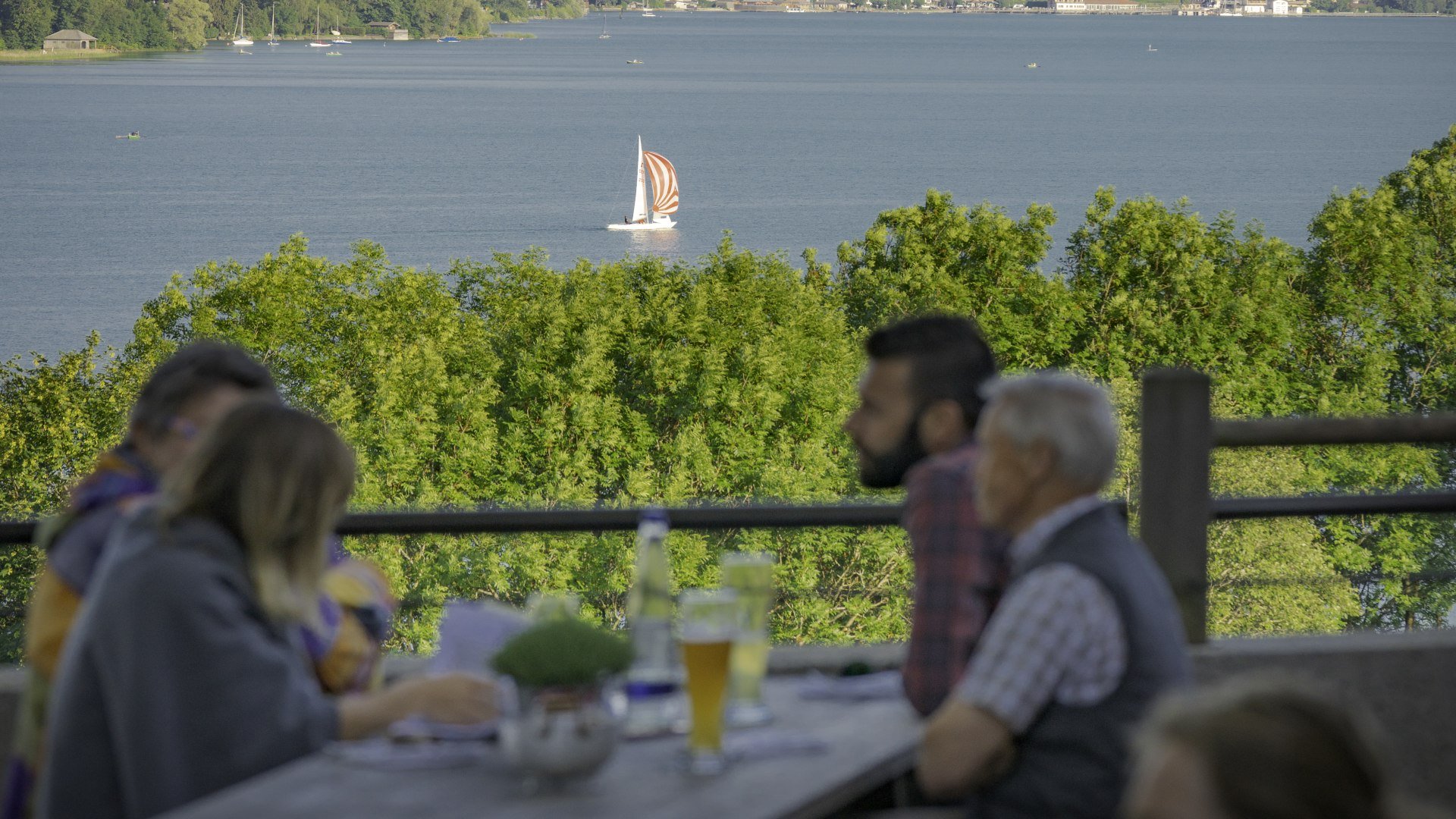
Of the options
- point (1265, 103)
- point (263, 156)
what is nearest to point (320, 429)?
point (263, 156)

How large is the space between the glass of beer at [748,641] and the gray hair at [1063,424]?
1.55ft

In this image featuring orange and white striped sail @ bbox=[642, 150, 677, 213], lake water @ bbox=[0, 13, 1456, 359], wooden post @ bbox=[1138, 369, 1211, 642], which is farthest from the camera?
lake water @ bbox=[0, 13, 1456, 359]

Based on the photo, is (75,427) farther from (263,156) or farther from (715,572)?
(263,156)

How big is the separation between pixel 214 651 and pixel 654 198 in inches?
3317

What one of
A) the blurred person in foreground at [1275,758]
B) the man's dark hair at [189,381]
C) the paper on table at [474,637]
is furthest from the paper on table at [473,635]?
the blurred person in foreground at [1275,758]

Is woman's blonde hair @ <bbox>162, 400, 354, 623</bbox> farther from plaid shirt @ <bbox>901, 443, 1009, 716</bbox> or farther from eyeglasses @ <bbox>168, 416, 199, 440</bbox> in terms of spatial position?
plaid shirt @ <bbox>901, 443, 1009, 716</bbox>

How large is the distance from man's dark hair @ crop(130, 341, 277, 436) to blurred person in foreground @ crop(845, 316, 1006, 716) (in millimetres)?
1158

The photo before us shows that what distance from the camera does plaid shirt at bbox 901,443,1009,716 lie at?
268cm

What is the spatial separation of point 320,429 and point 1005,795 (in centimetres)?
127

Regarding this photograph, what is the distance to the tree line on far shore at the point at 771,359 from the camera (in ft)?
121

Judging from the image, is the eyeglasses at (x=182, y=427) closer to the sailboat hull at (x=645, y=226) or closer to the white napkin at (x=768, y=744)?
the white napkin at (x=768, y=744)

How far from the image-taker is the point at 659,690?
2.55 meters

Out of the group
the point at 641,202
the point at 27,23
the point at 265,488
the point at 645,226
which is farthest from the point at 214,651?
the point at 27,23

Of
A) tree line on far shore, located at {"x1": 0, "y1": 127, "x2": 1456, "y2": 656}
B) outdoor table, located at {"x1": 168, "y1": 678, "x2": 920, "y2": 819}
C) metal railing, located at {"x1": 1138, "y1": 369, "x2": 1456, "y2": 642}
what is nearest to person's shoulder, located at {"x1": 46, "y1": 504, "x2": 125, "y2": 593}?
outdoor table, located at {"x1": 168, "y1": 678, "x2": 920, "y2": 819}
